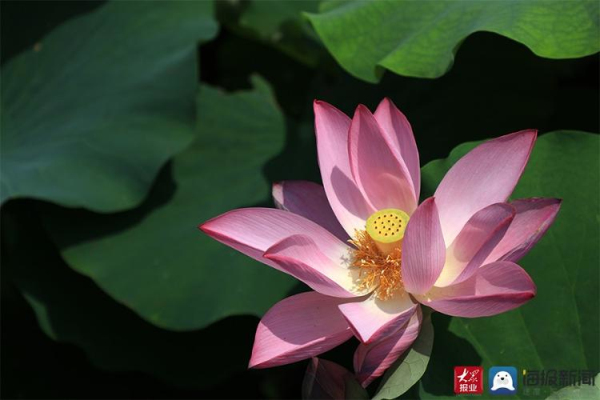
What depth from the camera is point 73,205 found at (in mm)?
1397

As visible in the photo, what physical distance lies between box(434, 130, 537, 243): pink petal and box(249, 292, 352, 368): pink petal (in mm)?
175

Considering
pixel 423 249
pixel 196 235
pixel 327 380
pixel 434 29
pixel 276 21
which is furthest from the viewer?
pixel 276 21

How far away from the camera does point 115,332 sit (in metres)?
1.56

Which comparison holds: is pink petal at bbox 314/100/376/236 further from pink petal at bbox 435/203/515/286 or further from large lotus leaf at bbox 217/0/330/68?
large lotus leaf at bbox 217/0/330/68

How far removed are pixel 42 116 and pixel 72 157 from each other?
0.14m

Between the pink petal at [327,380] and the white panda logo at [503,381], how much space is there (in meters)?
0.20

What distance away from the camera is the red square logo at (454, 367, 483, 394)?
938 mm

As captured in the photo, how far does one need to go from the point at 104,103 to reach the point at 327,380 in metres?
0.86

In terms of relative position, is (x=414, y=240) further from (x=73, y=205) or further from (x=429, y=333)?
(x=73, y=205)

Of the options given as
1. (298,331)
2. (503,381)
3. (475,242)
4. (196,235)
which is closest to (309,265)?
(298,331)

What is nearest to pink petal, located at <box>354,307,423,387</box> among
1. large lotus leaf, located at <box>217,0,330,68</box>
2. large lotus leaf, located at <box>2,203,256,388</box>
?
large lotus leaf, located at <box>2,203,256,388</box>

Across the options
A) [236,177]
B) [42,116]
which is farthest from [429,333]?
[42,116]

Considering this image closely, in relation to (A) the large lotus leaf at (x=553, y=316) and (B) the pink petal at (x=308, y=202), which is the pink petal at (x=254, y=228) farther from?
(A) the large lotus leaf at (x=553, y=316)

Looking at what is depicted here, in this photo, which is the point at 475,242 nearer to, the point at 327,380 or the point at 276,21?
the point at 327,380
